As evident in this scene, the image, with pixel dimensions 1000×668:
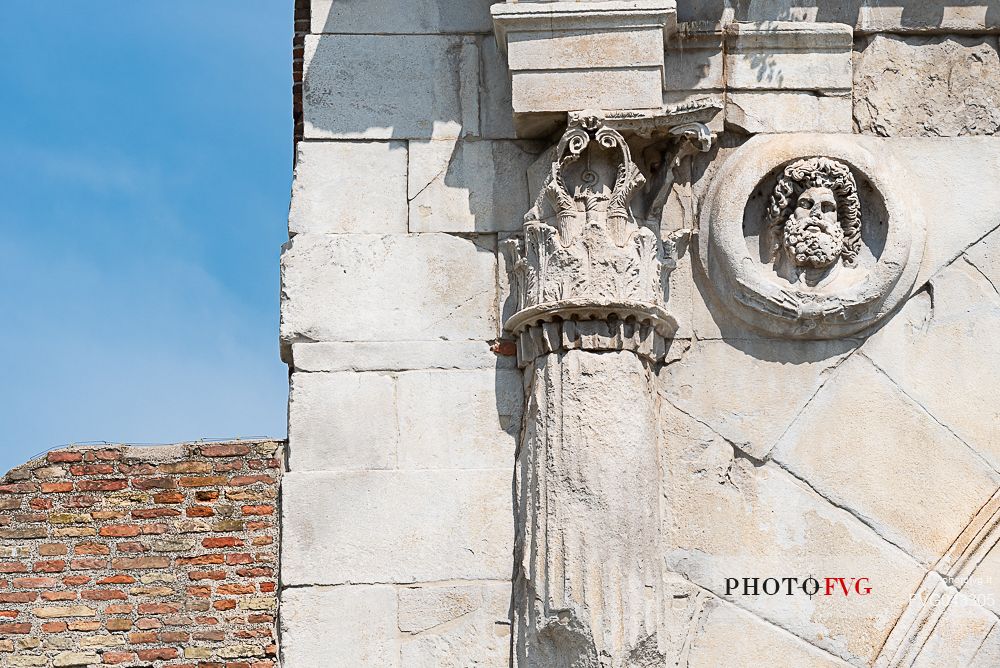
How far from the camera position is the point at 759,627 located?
220 inches

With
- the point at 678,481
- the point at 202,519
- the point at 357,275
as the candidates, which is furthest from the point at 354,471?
the point at 202,519

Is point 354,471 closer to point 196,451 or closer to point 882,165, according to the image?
point 882,165

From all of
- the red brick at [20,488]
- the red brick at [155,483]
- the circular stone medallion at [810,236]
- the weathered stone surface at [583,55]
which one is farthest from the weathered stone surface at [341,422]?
the red brick at [20,488]

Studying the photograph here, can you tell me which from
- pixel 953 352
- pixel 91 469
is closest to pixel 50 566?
pixel 91 469

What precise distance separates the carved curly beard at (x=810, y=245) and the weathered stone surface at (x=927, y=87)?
1.48ft

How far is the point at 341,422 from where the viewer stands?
575 cm

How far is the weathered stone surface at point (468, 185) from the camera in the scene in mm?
5965

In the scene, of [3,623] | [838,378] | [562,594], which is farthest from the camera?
[3,623]

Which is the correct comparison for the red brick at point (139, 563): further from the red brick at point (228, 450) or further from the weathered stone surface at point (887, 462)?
the weathered stone surface at point (887, 462)

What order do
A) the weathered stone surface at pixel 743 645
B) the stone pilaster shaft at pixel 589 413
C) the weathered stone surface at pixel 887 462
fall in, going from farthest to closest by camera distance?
the weathered stone surface at pixel 887 462 → the weathered stone surface at pixel 743 645 → the stone pilaster shaft at pixel 589 413

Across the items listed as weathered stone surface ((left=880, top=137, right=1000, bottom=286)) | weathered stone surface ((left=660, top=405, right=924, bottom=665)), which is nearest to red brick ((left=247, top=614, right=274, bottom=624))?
weathered stone surface ((left=660, top=405, right=924, bottom=665))

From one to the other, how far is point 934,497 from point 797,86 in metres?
1.44

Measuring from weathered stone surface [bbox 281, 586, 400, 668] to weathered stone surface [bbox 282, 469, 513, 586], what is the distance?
0.05 metres

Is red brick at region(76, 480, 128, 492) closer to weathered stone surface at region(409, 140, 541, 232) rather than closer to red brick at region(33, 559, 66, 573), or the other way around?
red brick at region(33, 559, 66, 573)
